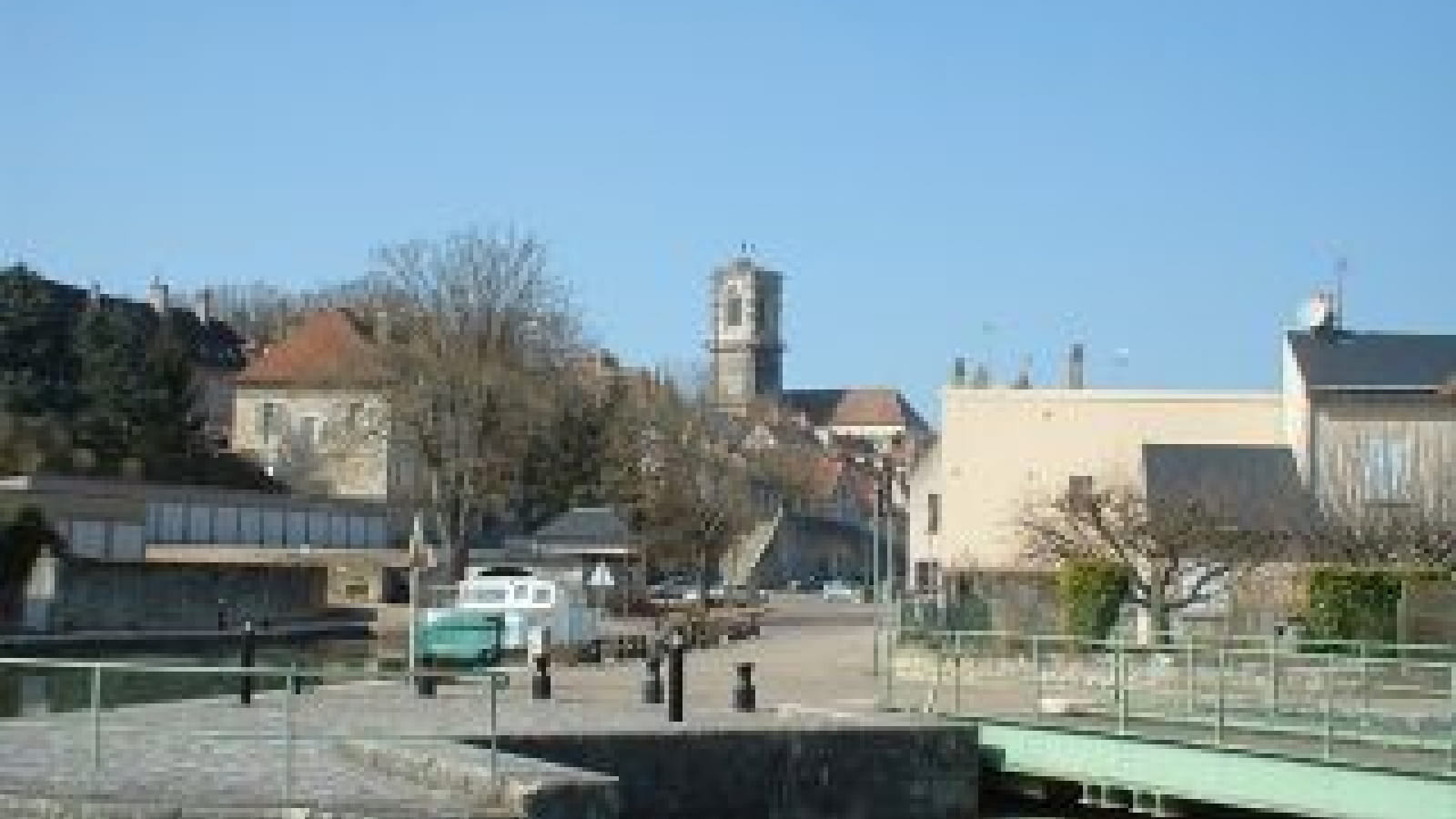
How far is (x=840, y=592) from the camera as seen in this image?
121 m

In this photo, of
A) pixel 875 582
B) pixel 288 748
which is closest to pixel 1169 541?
pixel 288 748

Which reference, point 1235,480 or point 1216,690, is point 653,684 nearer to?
point 1216,690

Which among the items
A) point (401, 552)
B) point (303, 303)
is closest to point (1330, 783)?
point (401, 552)

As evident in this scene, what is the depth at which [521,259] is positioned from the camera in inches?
3285

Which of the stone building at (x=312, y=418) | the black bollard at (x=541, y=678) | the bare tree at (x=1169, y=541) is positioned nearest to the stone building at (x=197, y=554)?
the stone building at (x=312, y=418)

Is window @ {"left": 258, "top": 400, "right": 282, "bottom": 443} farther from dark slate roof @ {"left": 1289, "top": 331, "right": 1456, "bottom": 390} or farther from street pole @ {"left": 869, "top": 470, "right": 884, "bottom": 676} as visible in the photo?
dark slate roof @ {"left": 1289, "top": 331, "right": 1456, "bottom": 390}

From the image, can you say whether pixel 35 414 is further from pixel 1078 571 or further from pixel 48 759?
pixel 48 759

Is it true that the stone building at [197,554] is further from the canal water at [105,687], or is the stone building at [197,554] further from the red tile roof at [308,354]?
the canal water at [105,687]

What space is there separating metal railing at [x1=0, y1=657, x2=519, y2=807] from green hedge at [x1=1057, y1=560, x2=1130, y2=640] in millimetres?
16790

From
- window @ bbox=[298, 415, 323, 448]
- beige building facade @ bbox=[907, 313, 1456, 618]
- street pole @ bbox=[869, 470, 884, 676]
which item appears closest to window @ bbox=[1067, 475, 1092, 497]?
beige building facade @ bbox=[907, 313, 1456, 618]

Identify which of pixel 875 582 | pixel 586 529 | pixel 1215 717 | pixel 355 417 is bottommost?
pixel 1215 717

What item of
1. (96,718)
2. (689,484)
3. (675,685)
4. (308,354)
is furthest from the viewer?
(308,354)

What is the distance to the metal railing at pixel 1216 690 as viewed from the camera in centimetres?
2508

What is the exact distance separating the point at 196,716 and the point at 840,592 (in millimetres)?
98232
